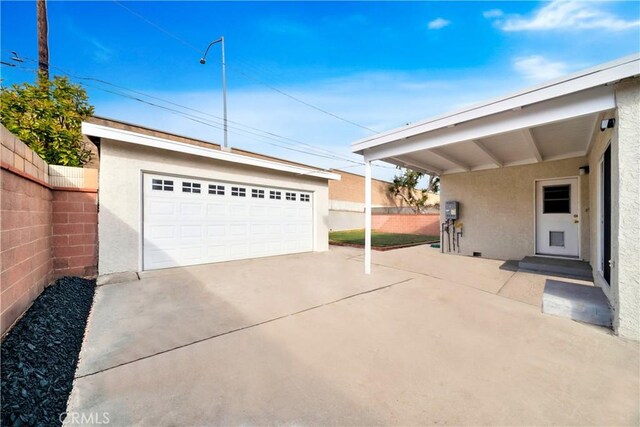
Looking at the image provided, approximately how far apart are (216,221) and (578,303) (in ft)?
24.6

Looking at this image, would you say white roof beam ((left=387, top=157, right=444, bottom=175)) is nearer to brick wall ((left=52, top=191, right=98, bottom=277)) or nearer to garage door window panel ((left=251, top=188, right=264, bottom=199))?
garage door window panel ((left=251, top=188, right=264, bottom=199))

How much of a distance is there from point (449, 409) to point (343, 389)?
0.78 metres

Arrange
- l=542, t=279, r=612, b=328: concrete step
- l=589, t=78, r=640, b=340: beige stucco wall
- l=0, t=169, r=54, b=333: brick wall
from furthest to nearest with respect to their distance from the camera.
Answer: l=542, t=279, r=612, b=328: concrete step, l=589, t=78, r=640, b=340: beige stucco wall, l=0, t=169, r=54, b=333: brick wall

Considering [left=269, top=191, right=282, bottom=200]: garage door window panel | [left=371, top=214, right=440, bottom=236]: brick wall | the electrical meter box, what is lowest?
[left=371, top=214, right=440, bottom=236]: brick wall

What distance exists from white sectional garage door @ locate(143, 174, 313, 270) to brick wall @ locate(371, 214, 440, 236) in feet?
33.3

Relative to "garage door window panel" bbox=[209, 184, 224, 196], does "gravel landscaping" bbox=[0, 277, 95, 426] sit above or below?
below

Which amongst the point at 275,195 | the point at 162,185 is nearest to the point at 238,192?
the point at 275,195

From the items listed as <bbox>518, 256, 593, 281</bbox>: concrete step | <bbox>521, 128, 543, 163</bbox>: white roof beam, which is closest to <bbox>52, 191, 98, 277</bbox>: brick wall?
<bbox>521, 128, 543, 163</bbox>: white roof beam

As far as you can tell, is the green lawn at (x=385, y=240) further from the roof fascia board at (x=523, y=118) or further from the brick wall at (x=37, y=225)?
A: the brick wall at (x=37, y=225)

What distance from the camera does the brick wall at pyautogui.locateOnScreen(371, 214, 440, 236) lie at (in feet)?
52.2

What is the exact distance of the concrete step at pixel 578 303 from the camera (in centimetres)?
337

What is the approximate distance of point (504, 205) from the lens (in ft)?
23.7

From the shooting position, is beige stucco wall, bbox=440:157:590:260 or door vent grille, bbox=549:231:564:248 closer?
beige stucco wall, bbox=440:157:590:260

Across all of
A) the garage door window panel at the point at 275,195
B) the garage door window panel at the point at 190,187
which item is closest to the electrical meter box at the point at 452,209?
the garage door window panel at the point at 275,195
